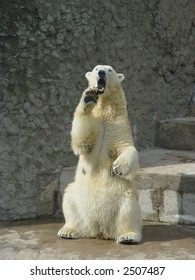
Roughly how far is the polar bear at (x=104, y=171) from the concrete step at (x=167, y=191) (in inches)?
26.2

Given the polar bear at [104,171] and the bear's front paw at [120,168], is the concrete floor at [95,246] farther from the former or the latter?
the bear's front paw at [120,168]

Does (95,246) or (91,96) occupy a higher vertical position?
(91,96)

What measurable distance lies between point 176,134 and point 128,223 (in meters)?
2.00

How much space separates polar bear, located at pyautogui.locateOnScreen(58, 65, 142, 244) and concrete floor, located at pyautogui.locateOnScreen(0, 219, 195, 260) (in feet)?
0.32

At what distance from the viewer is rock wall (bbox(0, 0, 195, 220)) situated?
13.8 feet

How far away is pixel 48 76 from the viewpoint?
172 inches

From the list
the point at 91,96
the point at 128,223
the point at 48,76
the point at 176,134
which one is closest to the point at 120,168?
the point at 128,223

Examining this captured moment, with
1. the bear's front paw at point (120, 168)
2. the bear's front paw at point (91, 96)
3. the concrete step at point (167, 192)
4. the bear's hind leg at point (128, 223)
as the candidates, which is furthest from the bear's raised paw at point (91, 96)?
the concrete step at point (167, 192)

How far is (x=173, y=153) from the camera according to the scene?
16.2 feet

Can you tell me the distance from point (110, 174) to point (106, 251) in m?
0.51

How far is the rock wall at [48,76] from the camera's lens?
4.21 meters

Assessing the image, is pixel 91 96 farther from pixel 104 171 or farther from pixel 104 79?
pixel 104 171

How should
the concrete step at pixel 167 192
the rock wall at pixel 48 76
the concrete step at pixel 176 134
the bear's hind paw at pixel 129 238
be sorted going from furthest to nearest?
the concrete step at pixel 176 134 < the rock wall at pixel 48 76 < the concrete step at pixel 167 192 < the bear's hind paw at pixel 129 238

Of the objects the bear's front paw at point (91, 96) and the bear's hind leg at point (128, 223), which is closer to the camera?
the bear's front paw at point (91, 96)
